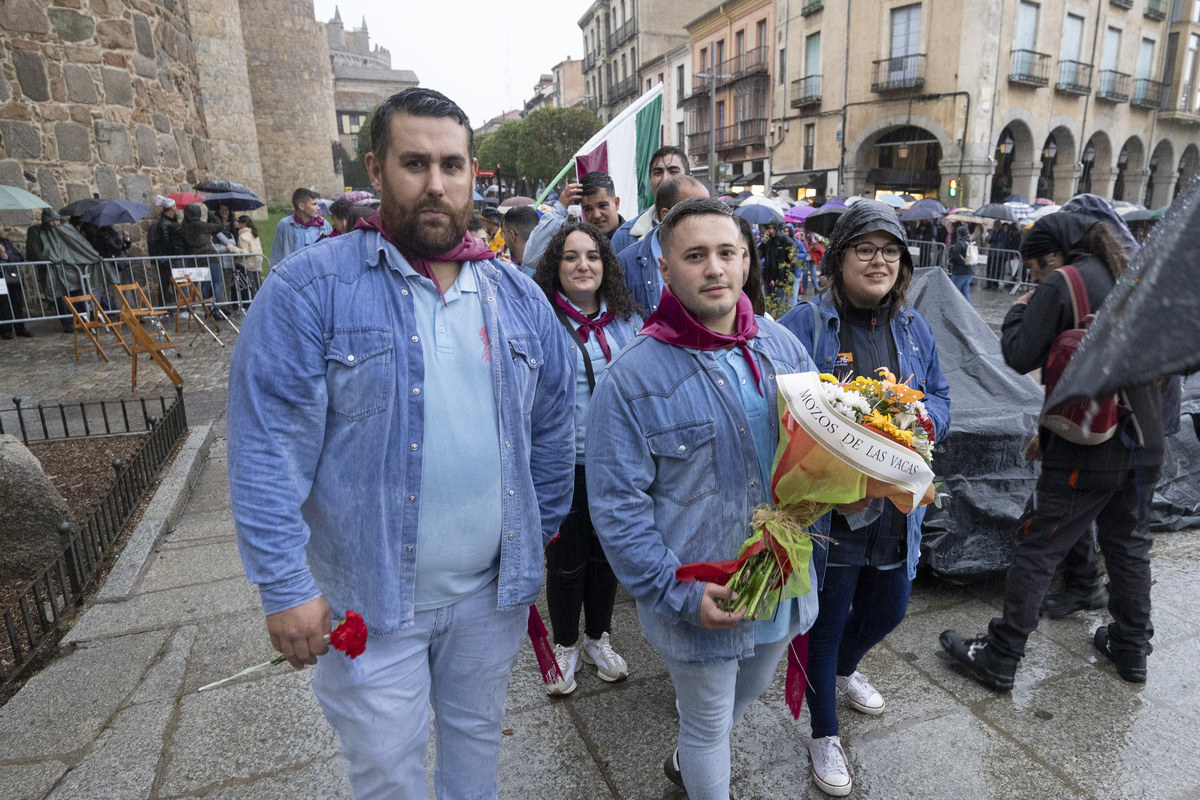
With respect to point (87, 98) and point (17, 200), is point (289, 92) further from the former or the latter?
point (17, 200)

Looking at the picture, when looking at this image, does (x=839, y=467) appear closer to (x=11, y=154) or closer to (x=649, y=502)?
(x=649, y=502)

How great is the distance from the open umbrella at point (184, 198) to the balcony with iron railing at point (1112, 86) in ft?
109

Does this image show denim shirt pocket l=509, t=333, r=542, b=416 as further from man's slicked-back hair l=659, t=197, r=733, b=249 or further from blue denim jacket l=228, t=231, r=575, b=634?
man's slicked-back hair l=659, t=197, r=733, b=249

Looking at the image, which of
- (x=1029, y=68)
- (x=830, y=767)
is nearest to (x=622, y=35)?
(x=1029, y=68)

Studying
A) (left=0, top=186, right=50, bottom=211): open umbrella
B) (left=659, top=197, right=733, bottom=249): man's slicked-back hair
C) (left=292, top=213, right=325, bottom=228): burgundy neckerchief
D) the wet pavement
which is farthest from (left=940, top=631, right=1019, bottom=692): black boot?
(left=0, top=186, right=50, bottom=211): open umbrella

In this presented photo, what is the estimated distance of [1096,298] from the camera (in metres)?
2.62

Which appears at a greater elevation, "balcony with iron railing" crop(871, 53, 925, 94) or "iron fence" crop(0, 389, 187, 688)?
"balcony with iron railing" crop(871, 53, 925, 94)

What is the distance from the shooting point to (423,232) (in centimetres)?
174

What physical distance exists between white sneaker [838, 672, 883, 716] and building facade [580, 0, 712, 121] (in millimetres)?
50904

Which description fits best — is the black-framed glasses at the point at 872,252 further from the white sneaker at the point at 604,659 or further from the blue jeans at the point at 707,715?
the white sneaker at the point at 604,659

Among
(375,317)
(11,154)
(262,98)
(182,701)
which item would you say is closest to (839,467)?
(375,317)

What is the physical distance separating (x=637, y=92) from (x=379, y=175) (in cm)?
5300

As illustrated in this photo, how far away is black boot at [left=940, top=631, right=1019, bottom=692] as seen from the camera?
9.52 ft

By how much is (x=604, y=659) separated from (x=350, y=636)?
1703mm
